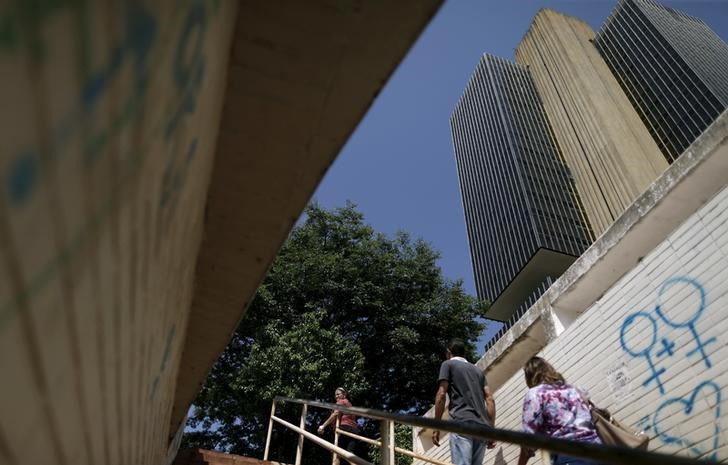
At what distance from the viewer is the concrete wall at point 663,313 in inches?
142

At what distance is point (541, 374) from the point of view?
3.25 m

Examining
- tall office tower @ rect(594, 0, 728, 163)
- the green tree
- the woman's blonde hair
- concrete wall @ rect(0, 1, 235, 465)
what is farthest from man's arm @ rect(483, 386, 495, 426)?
tall office tower @ rect(594, 0, 728, 163)

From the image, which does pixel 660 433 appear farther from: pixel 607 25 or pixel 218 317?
pixel 607 25

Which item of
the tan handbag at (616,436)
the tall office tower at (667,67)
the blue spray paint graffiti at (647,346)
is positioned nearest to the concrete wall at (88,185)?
the tan handbag at (616,436)

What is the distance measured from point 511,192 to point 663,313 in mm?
23097

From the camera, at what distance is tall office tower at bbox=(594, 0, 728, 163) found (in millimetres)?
22078

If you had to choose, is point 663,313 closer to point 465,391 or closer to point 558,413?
point 558,413

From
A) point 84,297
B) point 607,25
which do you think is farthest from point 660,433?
point 607,25

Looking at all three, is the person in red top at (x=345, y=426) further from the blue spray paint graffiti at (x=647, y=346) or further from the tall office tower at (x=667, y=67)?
the tall office tower at (x=667, y=67)

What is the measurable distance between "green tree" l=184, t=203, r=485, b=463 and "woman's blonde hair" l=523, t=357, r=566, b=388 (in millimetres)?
8487

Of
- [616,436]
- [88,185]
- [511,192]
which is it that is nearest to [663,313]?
[616,436]

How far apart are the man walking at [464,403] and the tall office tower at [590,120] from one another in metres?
17.4

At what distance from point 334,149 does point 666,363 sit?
3.89 meters

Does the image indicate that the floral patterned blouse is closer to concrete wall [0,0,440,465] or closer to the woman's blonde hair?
the woman's blonde hair
